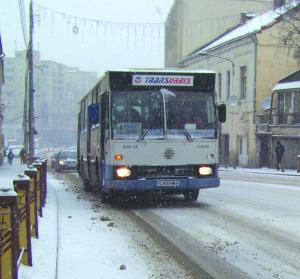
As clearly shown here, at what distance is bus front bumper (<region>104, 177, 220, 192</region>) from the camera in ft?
44.4

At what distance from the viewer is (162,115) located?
13.7m

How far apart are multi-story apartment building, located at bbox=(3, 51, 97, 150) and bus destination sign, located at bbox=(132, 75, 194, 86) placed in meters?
74.4

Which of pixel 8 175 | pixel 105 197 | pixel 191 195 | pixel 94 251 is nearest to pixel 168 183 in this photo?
pixel 191 195

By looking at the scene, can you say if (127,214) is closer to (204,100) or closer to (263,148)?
(204,100)

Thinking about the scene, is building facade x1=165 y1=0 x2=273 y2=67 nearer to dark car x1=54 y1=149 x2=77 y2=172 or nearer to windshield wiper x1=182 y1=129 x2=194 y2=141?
dark car x1=54 y1=149 x2=77 y2=172

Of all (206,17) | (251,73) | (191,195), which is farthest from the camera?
(206,17)

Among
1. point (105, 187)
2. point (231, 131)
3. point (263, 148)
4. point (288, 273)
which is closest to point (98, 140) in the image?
point (105, 187)

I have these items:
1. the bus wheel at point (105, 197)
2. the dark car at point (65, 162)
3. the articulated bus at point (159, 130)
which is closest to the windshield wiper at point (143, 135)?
the articulated bus at point (159, 130)

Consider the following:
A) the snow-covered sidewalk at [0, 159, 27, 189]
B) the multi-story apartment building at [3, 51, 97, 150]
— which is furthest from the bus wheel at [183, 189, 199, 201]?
the multi-story apartment building at [3, 51, 97, 150]

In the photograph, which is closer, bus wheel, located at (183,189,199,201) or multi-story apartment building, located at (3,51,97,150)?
bus wheel, located at (183,189,199,201)

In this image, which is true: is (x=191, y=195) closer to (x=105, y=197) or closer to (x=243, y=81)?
(x=105, y=197)

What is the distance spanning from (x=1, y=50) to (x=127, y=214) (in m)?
39.8

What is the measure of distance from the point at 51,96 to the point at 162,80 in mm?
89088

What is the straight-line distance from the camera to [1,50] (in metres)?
50.4
